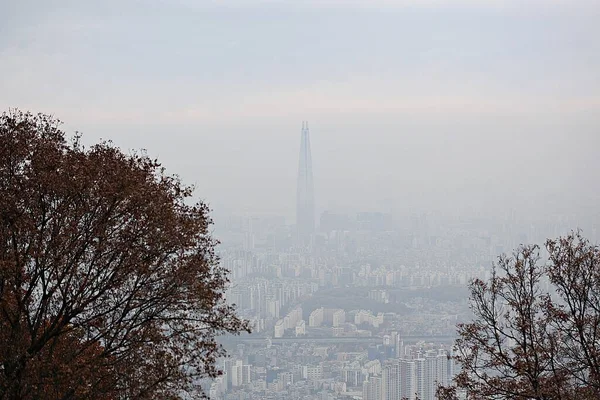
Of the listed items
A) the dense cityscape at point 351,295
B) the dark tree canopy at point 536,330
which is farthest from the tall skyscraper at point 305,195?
the dark tree canopy at point 536,330

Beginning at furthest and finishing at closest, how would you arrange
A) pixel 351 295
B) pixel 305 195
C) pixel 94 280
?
pixel 305 195, pixel 351 295, pixel 94 280

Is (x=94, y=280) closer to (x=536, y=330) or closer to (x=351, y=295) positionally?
(x=536, y=330)

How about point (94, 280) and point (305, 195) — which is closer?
point (94, 280)

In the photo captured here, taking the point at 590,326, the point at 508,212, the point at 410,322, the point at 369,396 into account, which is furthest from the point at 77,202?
the point at 508,212

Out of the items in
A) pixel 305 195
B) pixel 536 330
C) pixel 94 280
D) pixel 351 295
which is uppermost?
pixel 305 195

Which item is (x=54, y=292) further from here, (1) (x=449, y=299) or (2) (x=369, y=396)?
(1) (x=449, y=299)

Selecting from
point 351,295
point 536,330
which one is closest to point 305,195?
point 351,295
